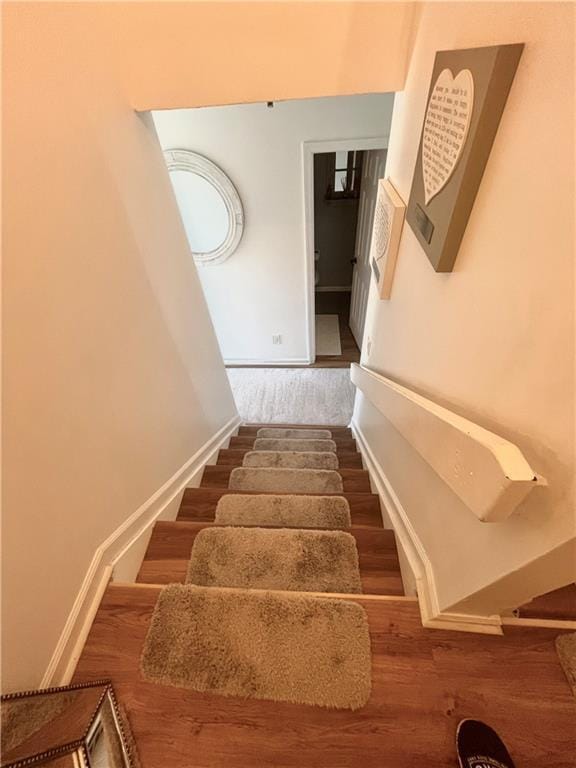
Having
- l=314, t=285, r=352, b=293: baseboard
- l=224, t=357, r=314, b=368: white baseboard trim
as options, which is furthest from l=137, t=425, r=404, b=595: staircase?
l=314, t=285, r=352, b=293: baseboard

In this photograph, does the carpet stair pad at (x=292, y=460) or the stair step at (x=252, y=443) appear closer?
the carpet stair pad at (x=292, y=460)

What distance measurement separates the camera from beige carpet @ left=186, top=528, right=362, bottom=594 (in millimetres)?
1317

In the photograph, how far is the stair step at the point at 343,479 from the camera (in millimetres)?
2107

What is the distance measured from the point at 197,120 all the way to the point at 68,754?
3.24 metres

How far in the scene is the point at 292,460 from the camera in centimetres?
242

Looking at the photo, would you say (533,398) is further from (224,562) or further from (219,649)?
(224,562)

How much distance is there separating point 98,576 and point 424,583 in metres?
0.99

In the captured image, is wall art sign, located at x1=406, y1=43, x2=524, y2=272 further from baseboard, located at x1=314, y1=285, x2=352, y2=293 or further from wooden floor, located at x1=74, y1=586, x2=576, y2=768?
baseboard, located at x1=314, y1=285, x2=352, y2=293

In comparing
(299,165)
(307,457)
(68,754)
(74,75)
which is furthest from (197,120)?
(68,754)

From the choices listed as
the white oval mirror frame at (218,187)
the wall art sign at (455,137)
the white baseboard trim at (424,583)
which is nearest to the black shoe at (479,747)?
the white baseboard trim at (424,583)

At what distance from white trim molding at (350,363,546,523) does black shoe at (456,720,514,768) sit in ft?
1.99

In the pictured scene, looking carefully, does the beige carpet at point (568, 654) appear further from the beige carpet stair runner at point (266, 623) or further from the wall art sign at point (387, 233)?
the wall art sign at point (387, 233)

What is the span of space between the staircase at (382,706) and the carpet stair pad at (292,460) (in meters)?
1.27

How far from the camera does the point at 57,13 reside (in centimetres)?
90
